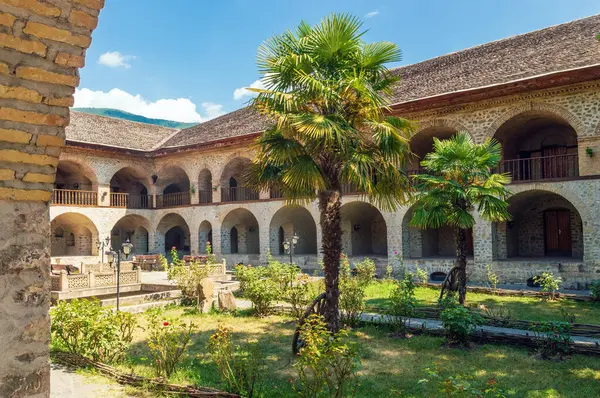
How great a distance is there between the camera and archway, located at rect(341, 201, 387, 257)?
21.1 meters

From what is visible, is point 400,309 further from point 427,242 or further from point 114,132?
point 114,132

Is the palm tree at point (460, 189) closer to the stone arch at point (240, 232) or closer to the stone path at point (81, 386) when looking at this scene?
the stone path at point (81, 386)

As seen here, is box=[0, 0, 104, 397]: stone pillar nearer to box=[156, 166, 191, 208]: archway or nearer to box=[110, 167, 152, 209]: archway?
box=[156, 166, 191, 208]: archway

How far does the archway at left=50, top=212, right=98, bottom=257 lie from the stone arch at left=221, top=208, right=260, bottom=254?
6.70 m

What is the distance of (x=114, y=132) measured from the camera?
26234mm

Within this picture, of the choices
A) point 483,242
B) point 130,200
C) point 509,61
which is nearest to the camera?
point 483,242

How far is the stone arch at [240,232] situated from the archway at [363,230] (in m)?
5.58

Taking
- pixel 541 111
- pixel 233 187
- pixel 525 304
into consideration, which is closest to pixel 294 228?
pixel 233 187

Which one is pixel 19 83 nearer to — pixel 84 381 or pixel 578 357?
pixel 84 381

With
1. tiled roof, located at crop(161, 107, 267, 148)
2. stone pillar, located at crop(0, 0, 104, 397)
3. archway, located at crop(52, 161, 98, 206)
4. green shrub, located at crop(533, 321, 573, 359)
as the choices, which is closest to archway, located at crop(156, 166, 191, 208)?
tiled roof, located at crop(161, 107, 267, 148)

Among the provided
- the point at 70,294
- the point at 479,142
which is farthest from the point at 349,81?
the point at 70,294

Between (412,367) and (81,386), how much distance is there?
450 cm

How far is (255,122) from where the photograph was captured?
75.7 ft

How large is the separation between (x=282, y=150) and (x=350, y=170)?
3.87 ft
